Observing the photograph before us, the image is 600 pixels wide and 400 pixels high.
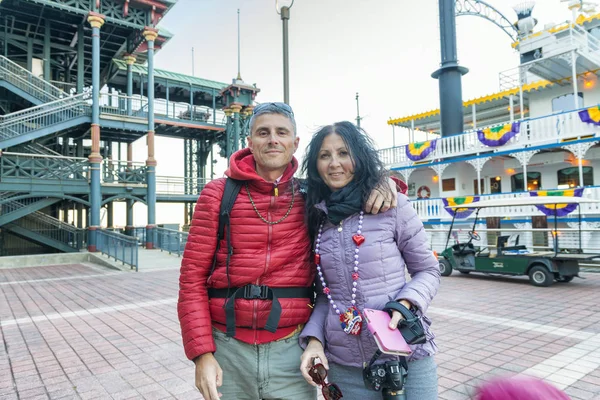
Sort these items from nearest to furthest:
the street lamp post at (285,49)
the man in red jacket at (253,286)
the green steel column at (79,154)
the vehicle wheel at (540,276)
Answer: the man in red jacket at (253,286) → the street lamp post at (285,49) → the vehicle wheel at (540,276) → the green steel column at (79,154)

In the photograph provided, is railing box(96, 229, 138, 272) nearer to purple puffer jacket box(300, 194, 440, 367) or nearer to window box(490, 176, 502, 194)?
purple puffer jacket box(300, 194, 440, 367)

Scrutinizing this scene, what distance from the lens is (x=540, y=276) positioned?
953 cm

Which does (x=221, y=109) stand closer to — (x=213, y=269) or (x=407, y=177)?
(x=407, y=177)

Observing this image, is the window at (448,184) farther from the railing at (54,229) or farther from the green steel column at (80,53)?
the green steel column at (80,53)

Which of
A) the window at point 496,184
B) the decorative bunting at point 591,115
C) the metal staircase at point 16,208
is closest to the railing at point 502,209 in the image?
the window at point 496,184

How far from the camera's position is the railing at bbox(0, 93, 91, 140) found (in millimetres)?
15836

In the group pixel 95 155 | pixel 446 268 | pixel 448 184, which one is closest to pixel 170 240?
pixel 95 155

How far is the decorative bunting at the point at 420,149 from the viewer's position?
19.3m

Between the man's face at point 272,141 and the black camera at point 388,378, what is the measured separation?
1068 mm

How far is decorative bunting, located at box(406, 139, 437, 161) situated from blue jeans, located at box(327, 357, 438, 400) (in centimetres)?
1870

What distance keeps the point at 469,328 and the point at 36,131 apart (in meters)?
18.3

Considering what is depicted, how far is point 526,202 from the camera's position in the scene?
10.4 metres

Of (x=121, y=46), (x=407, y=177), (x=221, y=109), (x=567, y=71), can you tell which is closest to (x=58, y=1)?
(x=121, y=46)

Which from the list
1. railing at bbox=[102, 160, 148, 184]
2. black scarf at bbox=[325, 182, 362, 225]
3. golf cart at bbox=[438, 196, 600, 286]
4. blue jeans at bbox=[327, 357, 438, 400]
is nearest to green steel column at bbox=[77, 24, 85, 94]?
railing at bbox=[102, 160, 148, 184]
